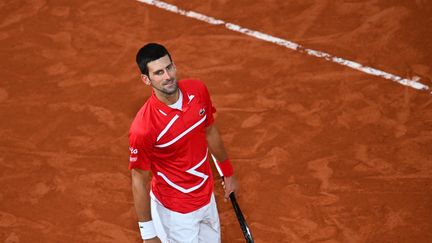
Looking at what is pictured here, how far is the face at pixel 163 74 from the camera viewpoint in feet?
17.6

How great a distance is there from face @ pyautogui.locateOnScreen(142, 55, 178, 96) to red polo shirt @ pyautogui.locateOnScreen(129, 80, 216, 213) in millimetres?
178

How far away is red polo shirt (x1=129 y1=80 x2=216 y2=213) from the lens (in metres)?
5.44

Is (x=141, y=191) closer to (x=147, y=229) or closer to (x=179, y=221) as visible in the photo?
(x=147, y=229)

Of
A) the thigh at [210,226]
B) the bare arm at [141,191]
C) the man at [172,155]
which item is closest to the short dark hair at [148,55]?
the man at [172,155]

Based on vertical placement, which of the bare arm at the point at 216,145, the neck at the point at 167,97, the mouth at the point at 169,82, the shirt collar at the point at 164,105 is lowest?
the bare arm at the point at 216,145

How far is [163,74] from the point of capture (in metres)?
5.38

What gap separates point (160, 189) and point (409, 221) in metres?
2.78

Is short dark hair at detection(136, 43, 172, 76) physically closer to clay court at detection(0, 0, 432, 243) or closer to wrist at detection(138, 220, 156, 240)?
wrist at detection(138, 220, 156, 240)

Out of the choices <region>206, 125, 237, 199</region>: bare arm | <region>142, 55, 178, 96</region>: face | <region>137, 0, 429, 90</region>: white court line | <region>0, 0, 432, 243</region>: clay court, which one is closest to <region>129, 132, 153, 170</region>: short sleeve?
<region>142, 55, 178, 96</region>: face

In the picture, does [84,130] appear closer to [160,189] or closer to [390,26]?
[160,189]

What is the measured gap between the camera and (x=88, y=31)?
10.4m

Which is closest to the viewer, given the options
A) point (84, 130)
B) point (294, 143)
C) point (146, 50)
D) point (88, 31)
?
point (146, 50)

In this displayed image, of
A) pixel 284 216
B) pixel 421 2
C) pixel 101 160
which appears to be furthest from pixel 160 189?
pixel 421 2

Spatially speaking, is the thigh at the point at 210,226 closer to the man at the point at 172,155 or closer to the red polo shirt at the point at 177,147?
the man at the point at 172,155
